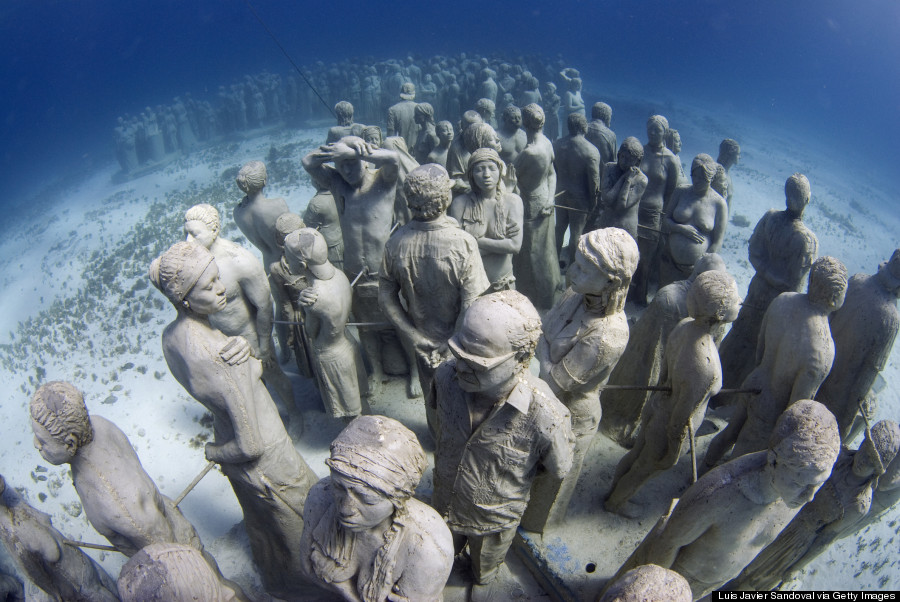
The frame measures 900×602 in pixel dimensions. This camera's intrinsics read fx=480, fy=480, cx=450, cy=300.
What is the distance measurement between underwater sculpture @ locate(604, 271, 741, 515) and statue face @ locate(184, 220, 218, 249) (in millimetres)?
3852

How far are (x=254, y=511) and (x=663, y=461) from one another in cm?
302

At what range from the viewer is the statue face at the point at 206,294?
2.75 meters

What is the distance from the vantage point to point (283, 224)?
15.5 ft

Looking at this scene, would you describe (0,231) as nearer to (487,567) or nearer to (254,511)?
(254,511)

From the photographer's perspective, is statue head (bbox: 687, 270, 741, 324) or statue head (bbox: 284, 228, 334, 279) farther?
statue head (bbox: 284, 228, 334, 279)

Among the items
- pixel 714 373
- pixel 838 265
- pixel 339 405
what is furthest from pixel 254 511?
pixel 838 265

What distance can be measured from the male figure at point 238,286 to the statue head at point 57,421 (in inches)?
67.8

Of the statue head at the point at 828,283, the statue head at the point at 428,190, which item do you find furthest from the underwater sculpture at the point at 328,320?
the statue head at the point at 828,283

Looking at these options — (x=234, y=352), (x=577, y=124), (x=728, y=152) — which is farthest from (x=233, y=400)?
(x=728, y=152)

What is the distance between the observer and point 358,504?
6.26 feet

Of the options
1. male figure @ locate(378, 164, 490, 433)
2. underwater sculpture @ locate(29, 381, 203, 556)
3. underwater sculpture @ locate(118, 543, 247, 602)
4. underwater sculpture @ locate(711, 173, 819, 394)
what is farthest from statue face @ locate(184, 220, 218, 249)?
underwater sculpture @ locate(711, 173, 819, 394)

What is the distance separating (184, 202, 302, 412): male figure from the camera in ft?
13.7

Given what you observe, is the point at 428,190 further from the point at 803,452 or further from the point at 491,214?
the point at 803,452

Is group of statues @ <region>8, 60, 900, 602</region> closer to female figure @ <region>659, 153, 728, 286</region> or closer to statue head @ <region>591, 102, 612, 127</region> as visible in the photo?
female figure @ <region>659, 153, 728, 286</region>
